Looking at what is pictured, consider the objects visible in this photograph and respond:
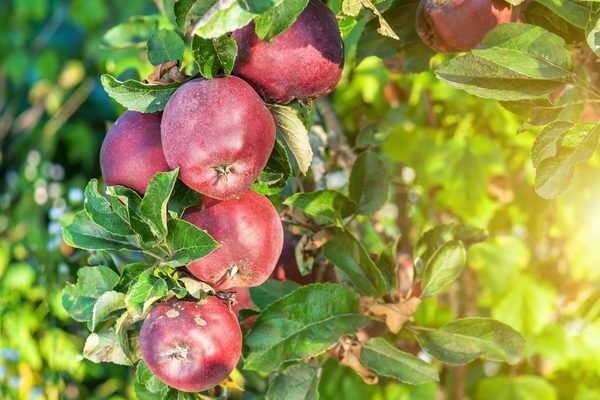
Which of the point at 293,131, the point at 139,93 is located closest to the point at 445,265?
the point at 293,131

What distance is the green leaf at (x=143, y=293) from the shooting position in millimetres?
696

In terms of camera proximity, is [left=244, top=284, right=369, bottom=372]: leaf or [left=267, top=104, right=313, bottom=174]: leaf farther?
[left=244, top=284, right=369, bottom=372]: leaf

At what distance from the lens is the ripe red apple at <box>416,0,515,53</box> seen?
0.82 metres

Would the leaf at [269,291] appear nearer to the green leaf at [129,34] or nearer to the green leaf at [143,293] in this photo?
the green leaf at [143,293]

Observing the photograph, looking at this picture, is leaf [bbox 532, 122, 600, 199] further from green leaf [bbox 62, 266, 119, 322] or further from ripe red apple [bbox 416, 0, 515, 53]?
green leaf [bbox 62, 266, 119, 322]

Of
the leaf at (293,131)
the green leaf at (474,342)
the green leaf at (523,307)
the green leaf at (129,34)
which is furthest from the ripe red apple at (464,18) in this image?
the green leaf at (523,307)

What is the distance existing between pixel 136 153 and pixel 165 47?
16 cm

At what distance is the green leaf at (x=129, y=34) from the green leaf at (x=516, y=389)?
88 centimetres

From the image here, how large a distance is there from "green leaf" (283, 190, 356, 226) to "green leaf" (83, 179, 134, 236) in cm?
20

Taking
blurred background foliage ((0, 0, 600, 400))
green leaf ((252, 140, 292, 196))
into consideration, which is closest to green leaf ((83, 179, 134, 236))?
green leaf ((252, 140, 292, 196))

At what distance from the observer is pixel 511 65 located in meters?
0.74

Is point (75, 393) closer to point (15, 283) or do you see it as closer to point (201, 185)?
point (15, 283)

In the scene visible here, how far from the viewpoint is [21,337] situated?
6.20ft

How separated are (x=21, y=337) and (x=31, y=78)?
199cm
